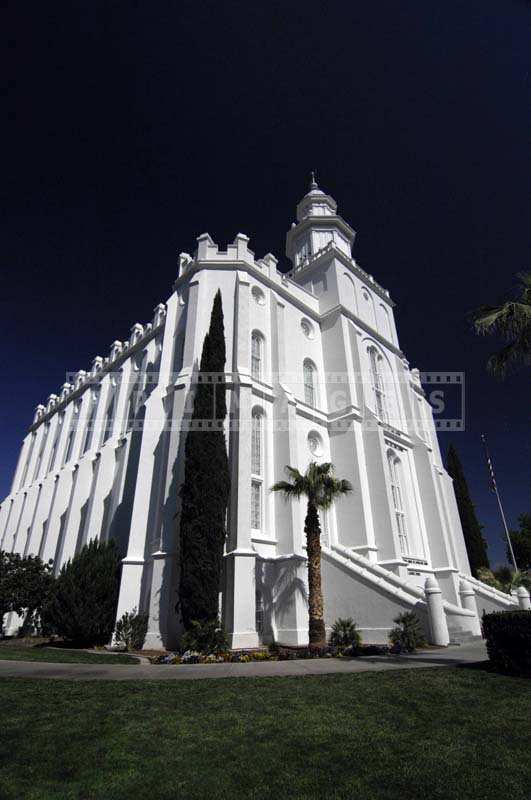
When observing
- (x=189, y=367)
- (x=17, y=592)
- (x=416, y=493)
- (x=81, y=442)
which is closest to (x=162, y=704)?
(x=189, y=367)

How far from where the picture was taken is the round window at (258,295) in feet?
75.2

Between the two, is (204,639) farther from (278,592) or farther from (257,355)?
(257,355)

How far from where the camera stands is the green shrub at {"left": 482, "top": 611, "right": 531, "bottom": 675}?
7.66 m

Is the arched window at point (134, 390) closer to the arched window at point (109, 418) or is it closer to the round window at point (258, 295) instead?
the arched window at point (109, 418)

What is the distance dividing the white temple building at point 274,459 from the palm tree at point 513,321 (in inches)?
303

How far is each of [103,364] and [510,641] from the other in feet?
104

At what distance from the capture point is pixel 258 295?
23.1m

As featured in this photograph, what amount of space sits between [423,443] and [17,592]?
77.7 ft

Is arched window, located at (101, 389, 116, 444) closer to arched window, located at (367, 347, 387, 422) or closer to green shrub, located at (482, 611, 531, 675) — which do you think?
arched window, located at (367, 347, 387, 422)

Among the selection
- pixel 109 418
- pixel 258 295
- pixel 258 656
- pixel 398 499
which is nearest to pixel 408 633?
pixel 258 656

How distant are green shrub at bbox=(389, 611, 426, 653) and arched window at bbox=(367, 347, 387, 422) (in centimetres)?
1329

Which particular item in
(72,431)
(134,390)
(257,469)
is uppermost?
(72,431)

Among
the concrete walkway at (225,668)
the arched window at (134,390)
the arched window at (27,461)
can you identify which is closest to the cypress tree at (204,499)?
the concrete walkway at (225,668)

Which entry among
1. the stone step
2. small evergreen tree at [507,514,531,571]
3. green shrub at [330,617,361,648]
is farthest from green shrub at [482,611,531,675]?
small evergreen tree at [507,514,531,571]
